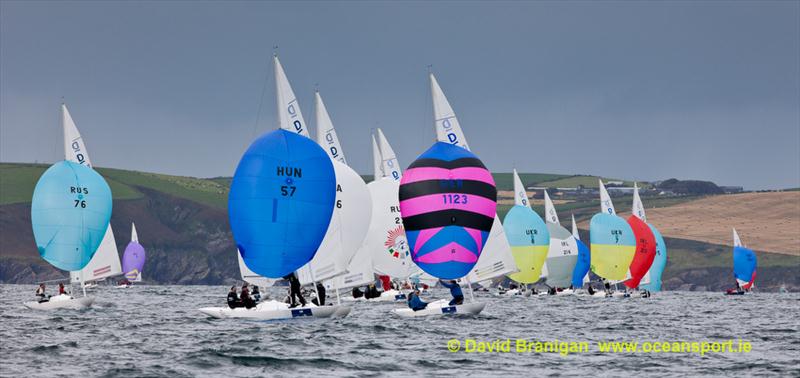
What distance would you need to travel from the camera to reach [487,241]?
193 ft

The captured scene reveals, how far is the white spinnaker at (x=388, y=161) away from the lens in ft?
270

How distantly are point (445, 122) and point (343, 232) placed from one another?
13556 millimetres

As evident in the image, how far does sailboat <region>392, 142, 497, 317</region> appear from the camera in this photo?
2090 inches

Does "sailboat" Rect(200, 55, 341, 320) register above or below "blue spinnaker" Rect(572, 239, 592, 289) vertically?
above

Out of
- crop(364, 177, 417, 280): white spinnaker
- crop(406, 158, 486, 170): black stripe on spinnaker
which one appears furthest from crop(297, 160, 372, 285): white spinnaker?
crop(364, 177, 417, 280): white spinnaker

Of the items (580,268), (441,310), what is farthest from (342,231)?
(580,268)

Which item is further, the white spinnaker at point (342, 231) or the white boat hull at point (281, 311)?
the white spinnaker at point (342, 231)

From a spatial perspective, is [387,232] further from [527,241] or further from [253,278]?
[253,278]

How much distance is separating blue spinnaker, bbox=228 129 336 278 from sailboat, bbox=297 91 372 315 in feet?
4.39

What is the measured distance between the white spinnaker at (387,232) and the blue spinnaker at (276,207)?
28665 millimetres

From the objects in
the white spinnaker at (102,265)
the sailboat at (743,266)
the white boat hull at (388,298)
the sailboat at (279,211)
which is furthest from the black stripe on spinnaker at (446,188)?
the sailboat at (743,266)

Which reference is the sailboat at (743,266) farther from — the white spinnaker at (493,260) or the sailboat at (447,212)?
the sailboat at (447,212)

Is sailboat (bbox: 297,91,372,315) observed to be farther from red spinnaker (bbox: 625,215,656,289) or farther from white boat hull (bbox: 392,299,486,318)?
red spinnaker (bbox: 625,215,656,289)

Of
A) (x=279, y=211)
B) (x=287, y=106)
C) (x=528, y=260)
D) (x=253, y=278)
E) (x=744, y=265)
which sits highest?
(x=287, y=106)
